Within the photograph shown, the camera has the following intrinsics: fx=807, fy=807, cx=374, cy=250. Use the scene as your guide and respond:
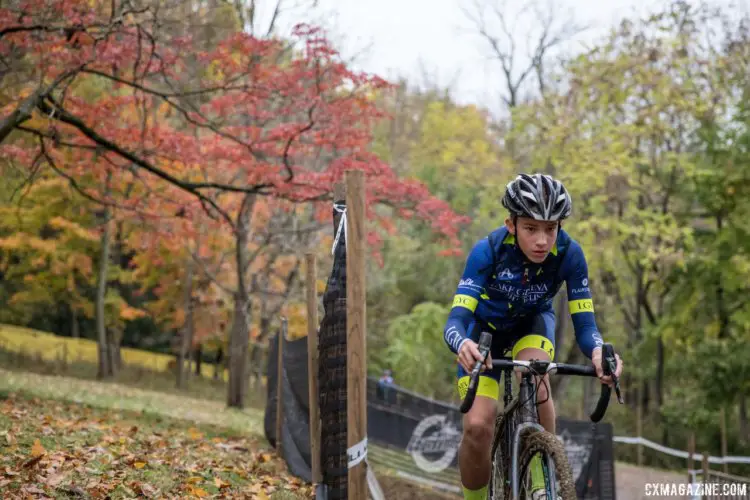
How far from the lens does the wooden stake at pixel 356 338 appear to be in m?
5.40

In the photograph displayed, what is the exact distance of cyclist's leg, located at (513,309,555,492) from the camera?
16.3ft

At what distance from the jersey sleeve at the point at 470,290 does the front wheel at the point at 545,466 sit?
0.74 metres

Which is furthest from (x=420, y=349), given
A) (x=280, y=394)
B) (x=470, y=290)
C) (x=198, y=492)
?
(x=470, y=290)

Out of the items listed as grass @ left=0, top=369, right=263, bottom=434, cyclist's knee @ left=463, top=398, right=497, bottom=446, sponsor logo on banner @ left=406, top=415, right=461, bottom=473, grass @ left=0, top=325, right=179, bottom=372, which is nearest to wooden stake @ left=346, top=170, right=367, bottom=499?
cyclist's knee @ left=463, top=398, right=497, bottom=446

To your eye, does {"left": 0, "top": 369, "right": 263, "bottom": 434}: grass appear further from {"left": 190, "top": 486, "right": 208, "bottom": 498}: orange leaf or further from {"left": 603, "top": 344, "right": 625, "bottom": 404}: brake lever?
{"left": 603, "top": 344, "right": 625, "bottom": 404}: brake lever

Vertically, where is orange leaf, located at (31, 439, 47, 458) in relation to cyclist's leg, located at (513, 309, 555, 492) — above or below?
below

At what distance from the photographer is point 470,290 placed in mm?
5039

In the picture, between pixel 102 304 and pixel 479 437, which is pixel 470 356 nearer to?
pixel 479 437

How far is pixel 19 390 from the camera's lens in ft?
50.6

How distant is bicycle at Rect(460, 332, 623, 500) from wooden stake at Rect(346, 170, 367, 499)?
35.2 inches

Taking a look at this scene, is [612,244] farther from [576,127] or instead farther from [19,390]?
[19,390]

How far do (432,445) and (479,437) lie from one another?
8828mm

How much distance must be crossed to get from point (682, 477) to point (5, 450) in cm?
1905

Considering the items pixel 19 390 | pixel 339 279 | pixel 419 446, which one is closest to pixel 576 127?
pixel 419 446
